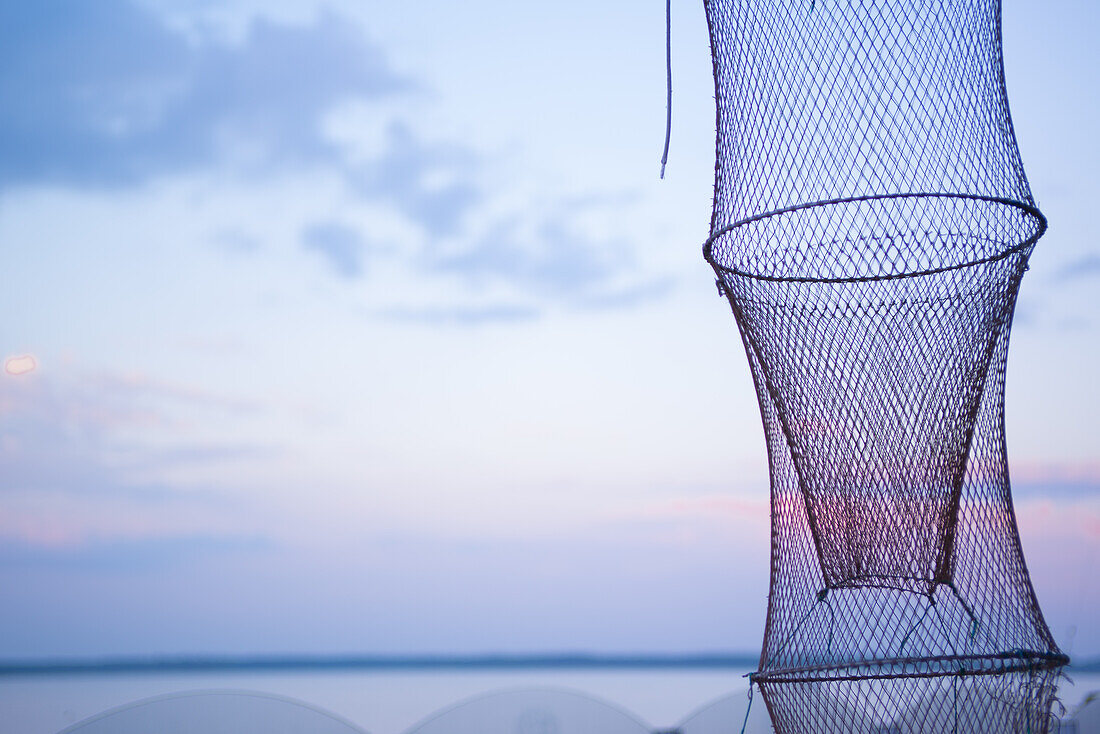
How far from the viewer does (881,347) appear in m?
4.55

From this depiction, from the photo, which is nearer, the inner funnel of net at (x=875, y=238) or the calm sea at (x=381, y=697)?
the inner funnel of net at (x=875, y=238)

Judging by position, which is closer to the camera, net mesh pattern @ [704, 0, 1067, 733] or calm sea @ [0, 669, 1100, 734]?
net mesh pattern @ [704, 0, 1067, 733]

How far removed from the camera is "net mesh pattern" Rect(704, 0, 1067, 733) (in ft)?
14.6

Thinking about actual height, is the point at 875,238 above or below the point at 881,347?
above

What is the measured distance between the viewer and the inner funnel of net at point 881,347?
4.52 meters

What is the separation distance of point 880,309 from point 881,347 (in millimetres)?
164

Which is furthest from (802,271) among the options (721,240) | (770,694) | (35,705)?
(35,705)

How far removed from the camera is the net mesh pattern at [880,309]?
14.6ft

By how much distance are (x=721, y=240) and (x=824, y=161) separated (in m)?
0.53

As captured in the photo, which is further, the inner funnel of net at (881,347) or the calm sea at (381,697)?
the calm sea at (381,697)

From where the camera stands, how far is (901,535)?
463cm

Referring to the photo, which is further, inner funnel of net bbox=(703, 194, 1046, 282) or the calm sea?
the calm sea

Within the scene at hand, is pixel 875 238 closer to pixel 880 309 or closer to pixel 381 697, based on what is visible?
pixel 880 309

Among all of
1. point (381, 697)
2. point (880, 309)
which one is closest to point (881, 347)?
point (880, 309)
